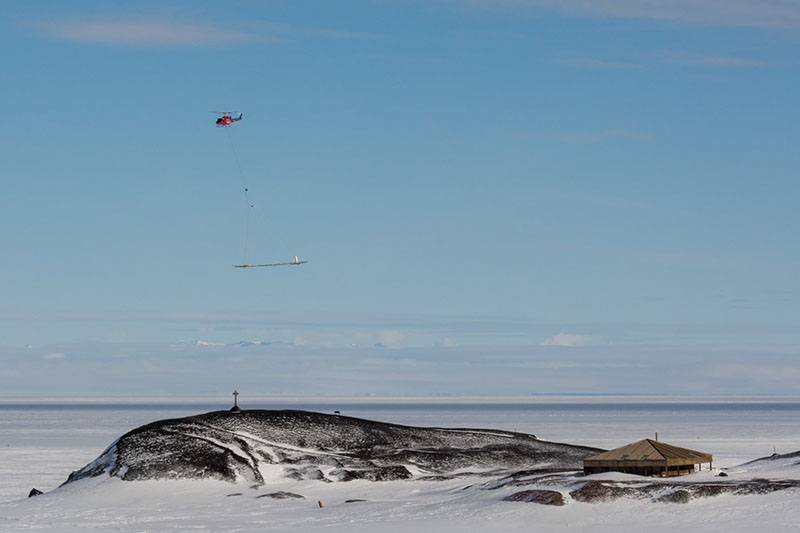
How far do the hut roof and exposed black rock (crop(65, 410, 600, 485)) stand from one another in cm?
1027

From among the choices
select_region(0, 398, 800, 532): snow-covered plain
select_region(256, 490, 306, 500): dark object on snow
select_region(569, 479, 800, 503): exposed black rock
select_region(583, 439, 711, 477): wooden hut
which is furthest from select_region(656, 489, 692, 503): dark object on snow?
select_region(256, 490, 306, 500): dark object on snow

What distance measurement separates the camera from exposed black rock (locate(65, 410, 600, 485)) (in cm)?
6988

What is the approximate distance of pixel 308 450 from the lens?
74.6 metres

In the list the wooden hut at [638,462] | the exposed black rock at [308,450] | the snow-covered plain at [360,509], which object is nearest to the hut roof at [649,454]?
the wooden hut at [638,462]

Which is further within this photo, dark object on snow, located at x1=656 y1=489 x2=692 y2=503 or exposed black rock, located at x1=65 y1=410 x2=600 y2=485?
exposed black rock, located at x1=65 y1=410 x2=600 y2=485

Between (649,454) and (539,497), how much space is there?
28.8 feet

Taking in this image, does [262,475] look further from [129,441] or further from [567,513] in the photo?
[567,513]

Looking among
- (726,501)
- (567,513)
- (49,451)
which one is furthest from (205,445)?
(49,451)

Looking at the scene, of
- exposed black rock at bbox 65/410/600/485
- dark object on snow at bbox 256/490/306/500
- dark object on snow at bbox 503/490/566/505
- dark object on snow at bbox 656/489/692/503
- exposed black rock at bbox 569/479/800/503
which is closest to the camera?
dark object on snow at bbox 656/489/692/503

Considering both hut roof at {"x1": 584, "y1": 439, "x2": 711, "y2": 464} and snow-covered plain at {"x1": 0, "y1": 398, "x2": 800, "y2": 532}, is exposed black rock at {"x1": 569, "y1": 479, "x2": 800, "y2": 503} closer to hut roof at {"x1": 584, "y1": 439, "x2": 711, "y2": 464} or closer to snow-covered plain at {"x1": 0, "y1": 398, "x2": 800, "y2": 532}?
snow-covered plain at {"x1": 0, "y1": 398, "x2": 800, "y2": 532}

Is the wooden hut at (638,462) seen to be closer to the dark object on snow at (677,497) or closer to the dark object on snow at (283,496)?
the dark object on snow at (677,497)

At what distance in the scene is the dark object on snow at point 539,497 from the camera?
5581 centimetres

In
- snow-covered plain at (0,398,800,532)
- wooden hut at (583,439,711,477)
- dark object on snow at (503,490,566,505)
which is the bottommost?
snow-covered plain at (0,398,800,532)

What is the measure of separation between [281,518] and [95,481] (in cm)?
1550
